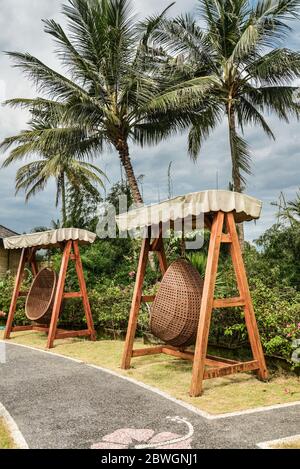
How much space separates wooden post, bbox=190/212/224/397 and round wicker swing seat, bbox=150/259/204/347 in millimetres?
938

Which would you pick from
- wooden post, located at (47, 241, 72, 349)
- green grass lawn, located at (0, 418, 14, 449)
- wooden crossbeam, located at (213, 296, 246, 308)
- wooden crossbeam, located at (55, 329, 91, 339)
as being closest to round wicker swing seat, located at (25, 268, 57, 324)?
wooden post, located at (47, 241, 72, 349)

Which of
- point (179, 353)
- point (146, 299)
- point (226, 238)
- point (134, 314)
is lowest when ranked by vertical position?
point (179, 353)

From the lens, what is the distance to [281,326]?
21.9ft

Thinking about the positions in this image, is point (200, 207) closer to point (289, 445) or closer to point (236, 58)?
point (289, 445)

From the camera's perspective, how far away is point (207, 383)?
605cm

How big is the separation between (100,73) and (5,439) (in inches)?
504

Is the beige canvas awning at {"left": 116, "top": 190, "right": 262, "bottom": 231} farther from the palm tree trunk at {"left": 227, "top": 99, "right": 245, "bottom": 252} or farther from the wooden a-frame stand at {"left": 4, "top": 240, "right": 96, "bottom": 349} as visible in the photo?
the palm tree trunk at {"left": 227, "top": 99, "right": 245, "bottom": 252}

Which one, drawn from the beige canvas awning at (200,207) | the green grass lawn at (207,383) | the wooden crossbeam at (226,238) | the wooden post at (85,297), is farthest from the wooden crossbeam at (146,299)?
the wooden post at (85,297)

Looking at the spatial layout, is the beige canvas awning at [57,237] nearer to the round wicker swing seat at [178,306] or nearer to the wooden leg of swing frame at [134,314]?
the wooden leg of swing frame at [134,314]

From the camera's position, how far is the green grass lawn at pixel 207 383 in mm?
5094

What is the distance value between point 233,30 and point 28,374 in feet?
A: 44.6

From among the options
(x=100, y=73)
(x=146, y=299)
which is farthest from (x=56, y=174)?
(x=146, y=299)

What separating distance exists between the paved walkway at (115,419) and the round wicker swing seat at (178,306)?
3.65ft

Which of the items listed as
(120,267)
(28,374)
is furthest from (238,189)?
(28,374)
